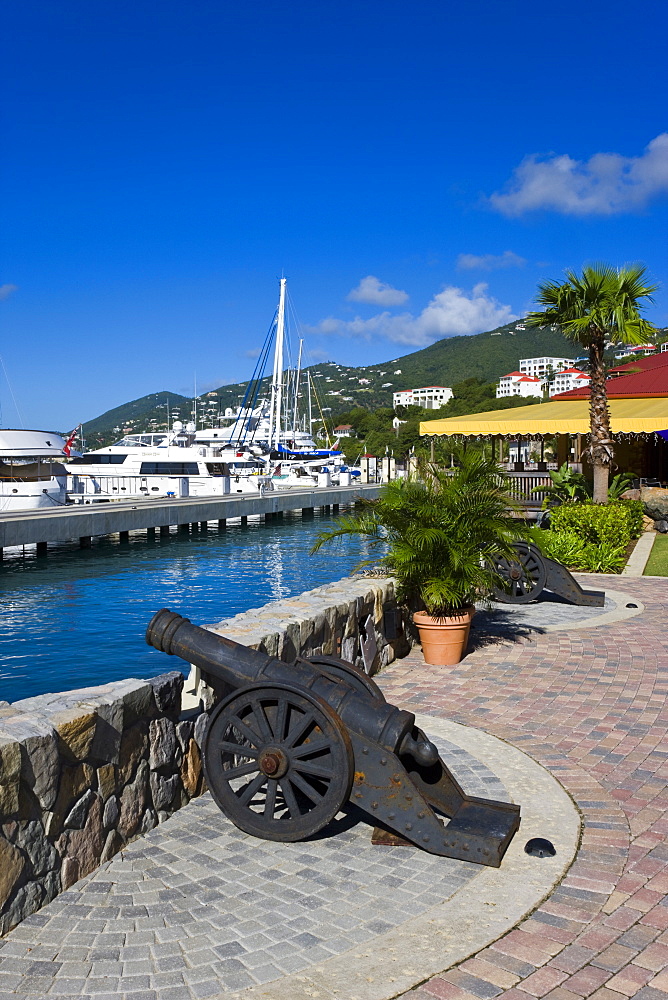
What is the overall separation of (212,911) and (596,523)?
12207 millimetres

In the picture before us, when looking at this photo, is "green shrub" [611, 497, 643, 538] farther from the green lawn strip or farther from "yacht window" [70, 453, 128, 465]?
"yacht window" [70, 453, 128, 465]

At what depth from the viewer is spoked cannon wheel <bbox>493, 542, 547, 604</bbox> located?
1030 centimetres

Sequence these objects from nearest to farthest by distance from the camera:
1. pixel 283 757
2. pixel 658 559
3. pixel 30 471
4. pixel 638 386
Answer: pixel 283 757
pixel 658 559
pixel 638 386
pixel 30 471

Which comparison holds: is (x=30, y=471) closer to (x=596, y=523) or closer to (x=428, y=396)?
(x=596, y=523)

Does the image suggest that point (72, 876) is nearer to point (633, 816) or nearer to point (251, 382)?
point (633, 816)

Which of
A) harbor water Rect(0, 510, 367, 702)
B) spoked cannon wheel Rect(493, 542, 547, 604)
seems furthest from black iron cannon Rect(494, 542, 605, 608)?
harbor water Rect(0, 510, 367, 702)

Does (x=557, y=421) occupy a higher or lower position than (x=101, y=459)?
lower

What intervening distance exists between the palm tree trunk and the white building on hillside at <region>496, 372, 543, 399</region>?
369 feet

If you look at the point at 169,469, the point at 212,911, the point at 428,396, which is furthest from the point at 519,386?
the point at 212,911

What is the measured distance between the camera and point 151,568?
2089 centimetres

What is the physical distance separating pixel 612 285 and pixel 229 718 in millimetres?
13701

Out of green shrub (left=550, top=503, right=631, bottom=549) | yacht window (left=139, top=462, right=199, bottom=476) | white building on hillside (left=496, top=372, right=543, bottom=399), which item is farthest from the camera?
white building on hillside (left=496, top=372, right=543, bottom=399)

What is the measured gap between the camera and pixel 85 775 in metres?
3.67

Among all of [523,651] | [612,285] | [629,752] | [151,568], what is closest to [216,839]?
[629,752]
